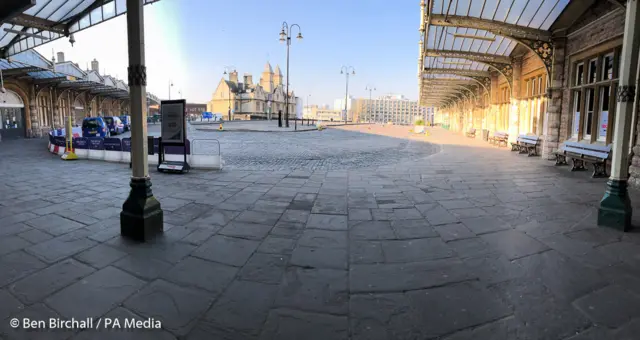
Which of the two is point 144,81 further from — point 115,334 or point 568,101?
point 568,101

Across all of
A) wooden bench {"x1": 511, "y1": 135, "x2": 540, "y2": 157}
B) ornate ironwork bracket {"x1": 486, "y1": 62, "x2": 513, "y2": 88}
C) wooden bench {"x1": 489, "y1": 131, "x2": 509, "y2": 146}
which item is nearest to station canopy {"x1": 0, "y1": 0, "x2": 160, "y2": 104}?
wooden bench {"x1": 511, "y1": 135, "x2": 540, "y2": 157}

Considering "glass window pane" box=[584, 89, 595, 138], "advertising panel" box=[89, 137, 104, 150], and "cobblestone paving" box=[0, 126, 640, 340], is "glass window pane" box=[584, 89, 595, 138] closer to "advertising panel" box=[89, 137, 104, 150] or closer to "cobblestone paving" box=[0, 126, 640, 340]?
"cobblestone paving" box=[0, 126, 640, 340]

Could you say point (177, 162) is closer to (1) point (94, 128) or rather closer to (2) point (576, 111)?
(2) point (576, 111)

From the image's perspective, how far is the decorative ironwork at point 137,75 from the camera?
452cm

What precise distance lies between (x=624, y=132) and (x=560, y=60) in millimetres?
9149

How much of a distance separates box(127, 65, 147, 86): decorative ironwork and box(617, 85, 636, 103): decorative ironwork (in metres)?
6.18

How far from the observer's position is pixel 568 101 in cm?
1205

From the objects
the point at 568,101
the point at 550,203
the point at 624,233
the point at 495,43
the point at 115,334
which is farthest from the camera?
the point at 495,43

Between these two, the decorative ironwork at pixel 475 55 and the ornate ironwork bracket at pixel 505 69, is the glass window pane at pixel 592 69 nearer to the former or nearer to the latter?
the decorative ironwork at pixel 475 55

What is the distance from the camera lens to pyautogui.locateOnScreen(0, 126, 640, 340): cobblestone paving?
9.29 feet

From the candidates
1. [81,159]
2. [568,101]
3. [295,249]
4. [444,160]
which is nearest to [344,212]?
[295,249]

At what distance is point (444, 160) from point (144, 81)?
11003 millimetres

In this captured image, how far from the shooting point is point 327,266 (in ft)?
12.8

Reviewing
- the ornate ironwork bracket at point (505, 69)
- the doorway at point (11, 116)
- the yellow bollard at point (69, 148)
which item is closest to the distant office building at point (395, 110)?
the doorway at point (11, 116)
